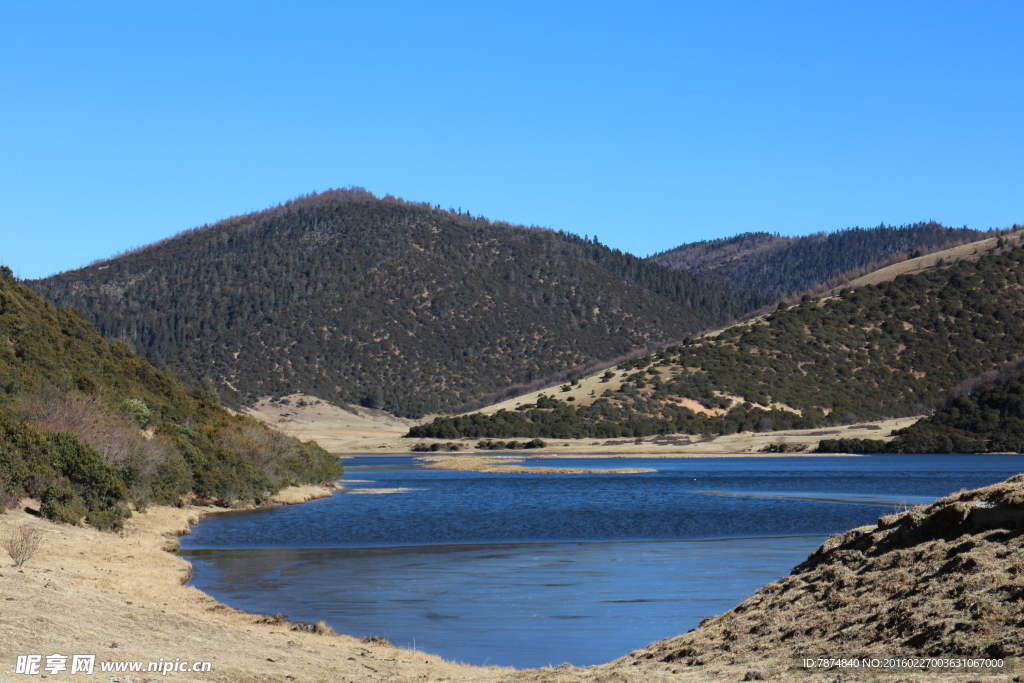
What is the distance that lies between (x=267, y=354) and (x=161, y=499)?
14434 centimetres

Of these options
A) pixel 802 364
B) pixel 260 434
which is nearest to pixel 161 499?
pixel 260 434

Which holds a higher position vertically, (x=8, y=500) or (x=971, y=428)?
(x=8, y=500)

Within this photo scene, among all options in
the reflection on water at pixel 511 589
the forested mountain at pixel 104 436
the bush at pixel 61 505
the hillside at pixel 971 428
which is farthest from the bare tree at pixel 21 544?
the hillside at pixel 971 428

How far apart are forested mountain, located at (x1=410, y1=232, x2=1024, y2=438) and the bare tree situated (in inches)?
4157

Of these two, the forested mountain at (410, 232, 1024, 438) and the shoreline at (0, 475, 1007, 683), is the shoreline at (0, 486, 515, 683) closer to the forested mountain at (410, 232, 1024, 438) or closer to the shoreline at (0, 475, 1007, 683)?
the shoreline at (0, 475, 1007, 683)

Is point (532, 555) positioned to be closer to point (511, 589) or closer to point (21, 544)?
point (511, 589)

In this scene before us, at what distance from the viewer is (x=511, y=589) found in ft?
90.7

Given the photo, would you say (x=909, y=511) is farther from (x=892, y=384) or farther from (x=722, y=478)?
(x=892, y=384)

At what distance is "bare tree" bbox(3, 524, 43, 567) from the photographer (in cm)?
2311

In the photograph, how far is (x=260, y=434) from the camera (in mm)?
61406

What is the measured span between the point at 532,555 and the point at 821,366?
109496mm

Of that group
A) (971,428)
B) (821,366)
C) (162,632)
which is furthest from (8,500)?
(821,366)

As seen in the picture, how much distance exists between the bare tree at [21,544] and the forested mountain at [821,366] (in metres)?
106

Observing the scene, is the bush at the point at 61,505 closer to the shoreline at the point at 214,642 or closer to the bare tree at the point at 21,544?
the bare tree at the point at 21,544
